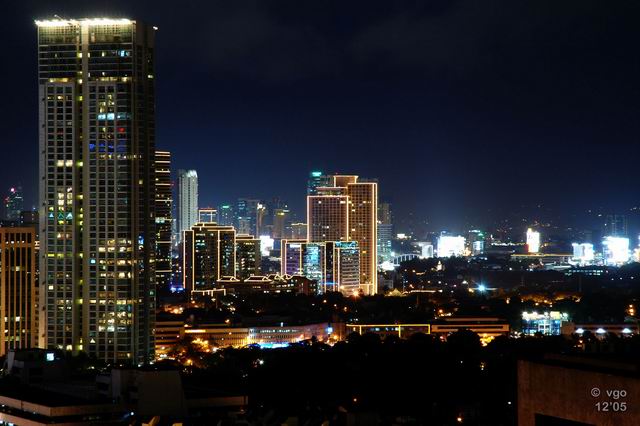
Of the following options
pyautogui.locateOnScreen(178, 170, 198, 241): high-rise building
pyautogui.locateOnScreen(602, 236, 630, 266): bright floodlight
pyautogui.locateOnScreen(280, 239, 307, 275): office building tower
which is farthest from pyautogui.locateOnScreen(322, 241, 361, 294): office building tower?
pyautogui.locateOnScreen(602, 236, 630, 266): bright floodlight

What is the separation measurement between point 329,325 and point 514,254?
59228 millimetres

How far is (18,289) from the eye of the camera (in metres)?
30.9

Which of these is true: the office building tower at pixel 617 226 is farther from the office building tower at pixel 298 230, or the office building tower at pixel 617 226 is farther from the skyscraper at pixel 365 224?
the skyscraper at pixel 365 224

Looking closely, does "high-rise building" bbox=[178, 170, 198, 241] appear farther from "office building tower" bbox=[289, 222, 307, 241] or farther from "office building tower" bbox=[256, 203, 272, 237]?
"office building tower" bbox=[256, 203, 272, 237]

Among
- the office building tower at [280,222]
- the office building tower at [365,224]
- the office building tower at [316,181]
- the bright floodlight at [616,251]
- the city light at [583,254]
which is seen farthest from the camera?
the office building tower at [280,222]

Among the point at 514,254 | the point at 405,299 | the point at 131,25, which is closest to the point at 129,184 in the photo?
the point at 131,25

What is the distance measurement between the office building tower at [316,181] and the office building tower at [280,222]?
2906 centimetres

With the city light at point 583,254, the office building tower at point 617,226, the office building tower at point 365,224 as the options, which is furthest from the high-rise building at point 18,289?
the office building tower at point 617,226

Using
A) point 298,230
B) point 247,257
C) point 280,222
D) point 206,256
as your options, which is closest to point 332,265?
point 206,256

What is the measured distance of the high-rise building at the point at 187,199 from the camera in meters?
85.4

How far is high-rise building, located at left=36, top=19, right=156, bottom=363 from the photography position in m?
27.8

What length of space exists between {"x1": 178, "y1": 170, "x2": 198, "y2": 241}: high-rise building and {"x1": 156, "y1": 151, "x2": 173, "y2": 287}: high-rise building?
84.5 ft

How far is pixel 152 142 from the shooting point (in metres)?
28.7

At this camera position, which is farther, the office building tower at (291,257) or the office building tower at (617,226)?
the office building tower at (617,226)
